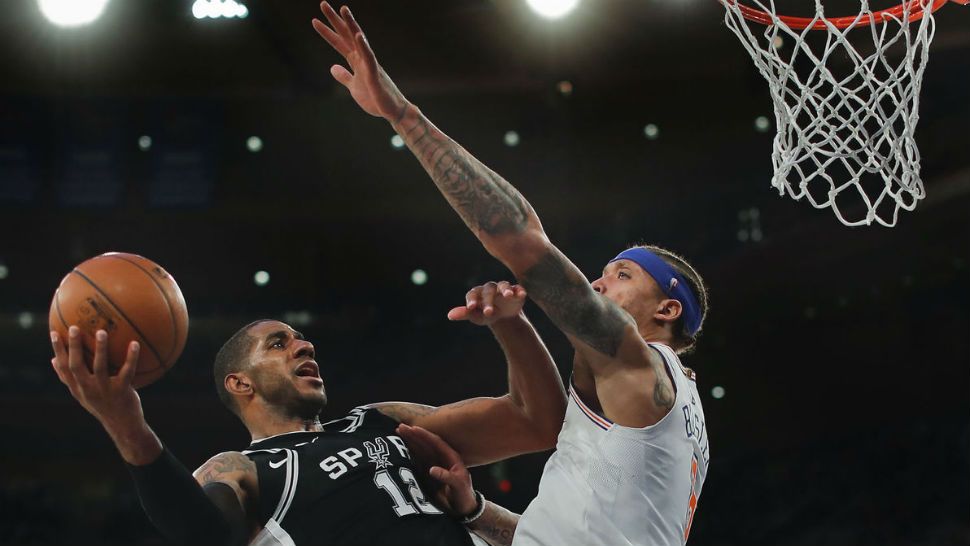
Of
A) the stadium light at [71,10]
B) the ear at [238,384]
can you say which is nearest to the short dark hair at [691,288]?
the ear at [238,384]

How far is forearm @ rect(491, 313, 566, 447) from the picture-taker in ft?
9.93

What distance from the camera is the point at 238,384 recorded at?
3.29 meters

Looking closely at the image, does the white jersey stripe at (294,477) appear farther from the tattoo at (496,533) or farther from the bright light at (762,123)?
the bright light at (762,123)

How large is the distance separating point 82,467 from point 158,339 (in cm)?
631

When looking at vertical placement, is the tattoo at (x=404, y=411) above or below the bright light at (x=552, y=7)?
below

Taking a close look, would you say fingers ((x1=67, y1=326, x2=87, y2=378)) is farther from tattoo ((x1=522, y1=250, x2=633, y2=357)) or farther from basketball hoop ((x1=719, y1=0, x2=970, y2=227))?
basketball hoop ((x1=719, y1=0, x2=970, y2=227))

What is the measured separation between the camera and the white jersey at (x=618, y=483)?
243cm

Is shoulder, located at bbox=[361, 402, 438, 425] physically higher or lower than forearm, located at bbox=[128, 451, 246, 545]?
higher

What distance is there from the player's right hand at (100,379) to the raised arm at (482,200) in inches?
30.3

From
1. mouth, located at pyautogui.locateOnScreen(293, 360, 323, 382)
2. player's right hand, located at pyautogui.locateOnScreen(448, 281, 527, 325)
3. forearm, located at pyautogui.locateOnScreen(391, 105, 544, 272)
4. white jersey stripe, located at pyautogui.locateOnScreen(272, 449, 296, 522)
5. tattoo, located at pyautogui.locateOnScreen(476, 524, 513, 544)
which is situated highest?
forearm, located at pyautogui.locateOnScreen(391, 105, 544, 272)

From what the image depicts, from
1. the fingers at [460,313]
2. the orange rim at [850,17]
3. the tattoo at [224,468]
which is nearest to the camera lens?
the fingers at [460,313]

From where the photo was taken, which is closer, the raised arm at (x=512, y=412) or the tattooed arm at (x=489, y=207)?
the tattooed arm at (x=489, y=207)

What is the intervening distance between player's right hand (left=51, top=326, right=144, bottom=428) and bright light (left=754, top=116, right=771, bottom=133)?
7.15 m

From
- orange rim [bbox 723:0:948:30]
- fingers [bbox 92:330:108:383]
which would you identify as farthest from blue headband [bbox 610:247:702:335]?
fingers [bbox 92:330:108:383]
